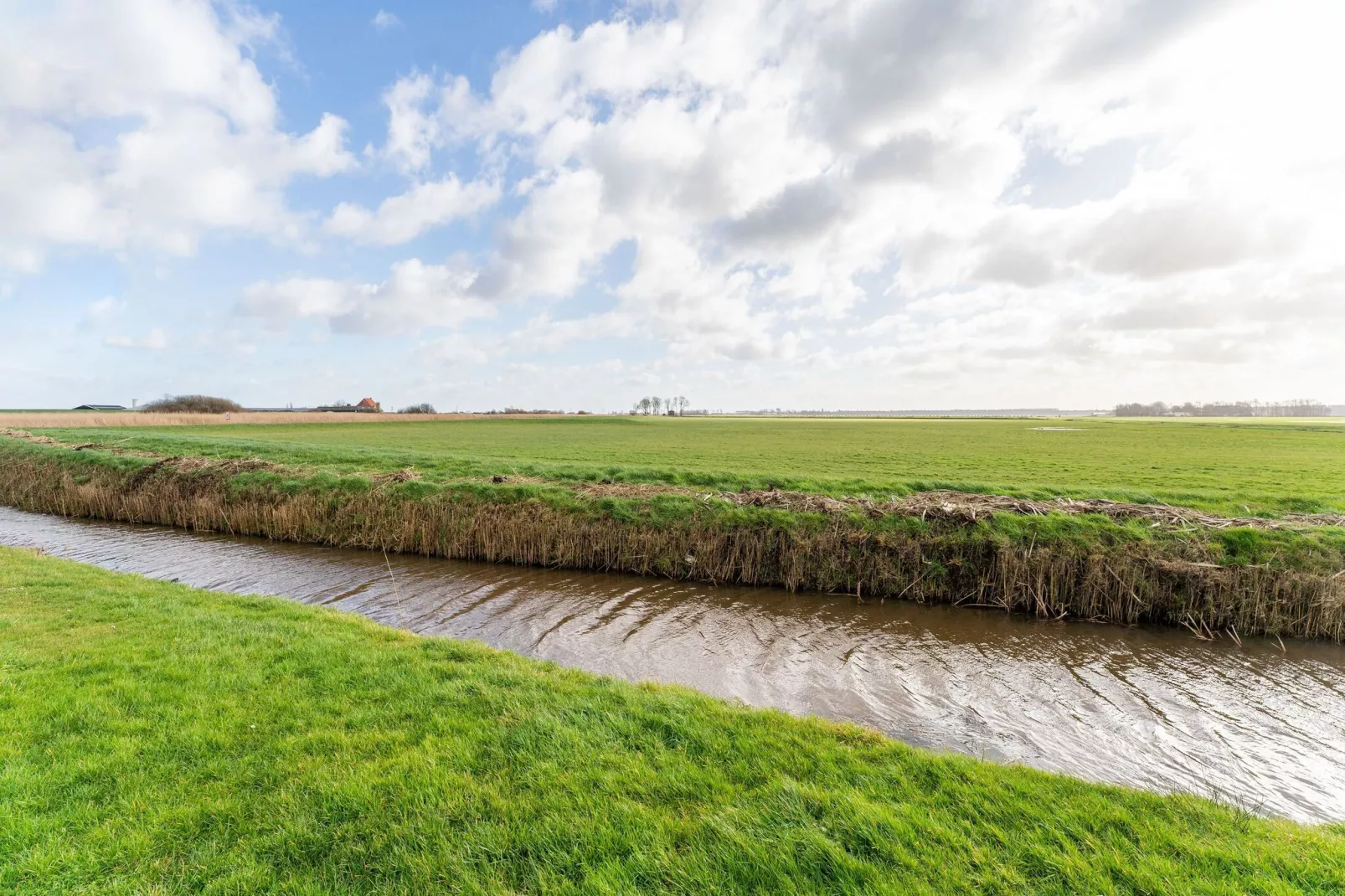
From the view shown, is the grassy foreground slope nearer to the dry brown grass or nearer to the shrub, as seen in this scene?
the dry brown grass

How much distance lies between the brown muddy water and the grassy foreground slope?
8.08 feet

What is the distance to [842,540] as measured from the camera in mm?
14156

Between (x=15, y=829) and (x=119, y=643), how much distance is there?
14.9 ft

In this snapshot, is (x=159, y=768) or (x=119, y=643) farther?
(x=119, y=643)

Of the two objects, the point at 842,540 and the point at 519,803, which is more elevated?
the point at 519,803

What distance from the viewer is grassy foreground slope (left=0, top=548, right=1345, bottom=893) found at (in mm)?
3639

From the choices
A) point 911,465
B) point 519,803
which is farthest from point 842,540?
point 911,465

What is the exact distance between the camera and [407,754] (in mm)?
4910

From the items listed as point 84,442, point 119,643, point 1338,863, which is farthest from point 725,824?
point 84,442

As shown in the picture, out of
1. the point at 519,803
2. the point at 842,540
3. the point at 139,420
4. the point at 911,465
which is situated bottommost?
the point at 842,540

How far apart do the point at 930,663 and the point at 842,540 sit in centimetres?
463

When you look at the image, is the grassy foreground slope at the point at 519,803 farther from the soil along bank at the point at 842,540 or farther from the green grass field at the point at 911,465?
the green grass field at the point at 911,465

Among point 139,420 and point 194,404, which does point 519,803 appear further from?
point 194,404

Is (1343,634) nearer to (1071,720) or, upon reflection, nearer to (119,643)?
(1071,720)
